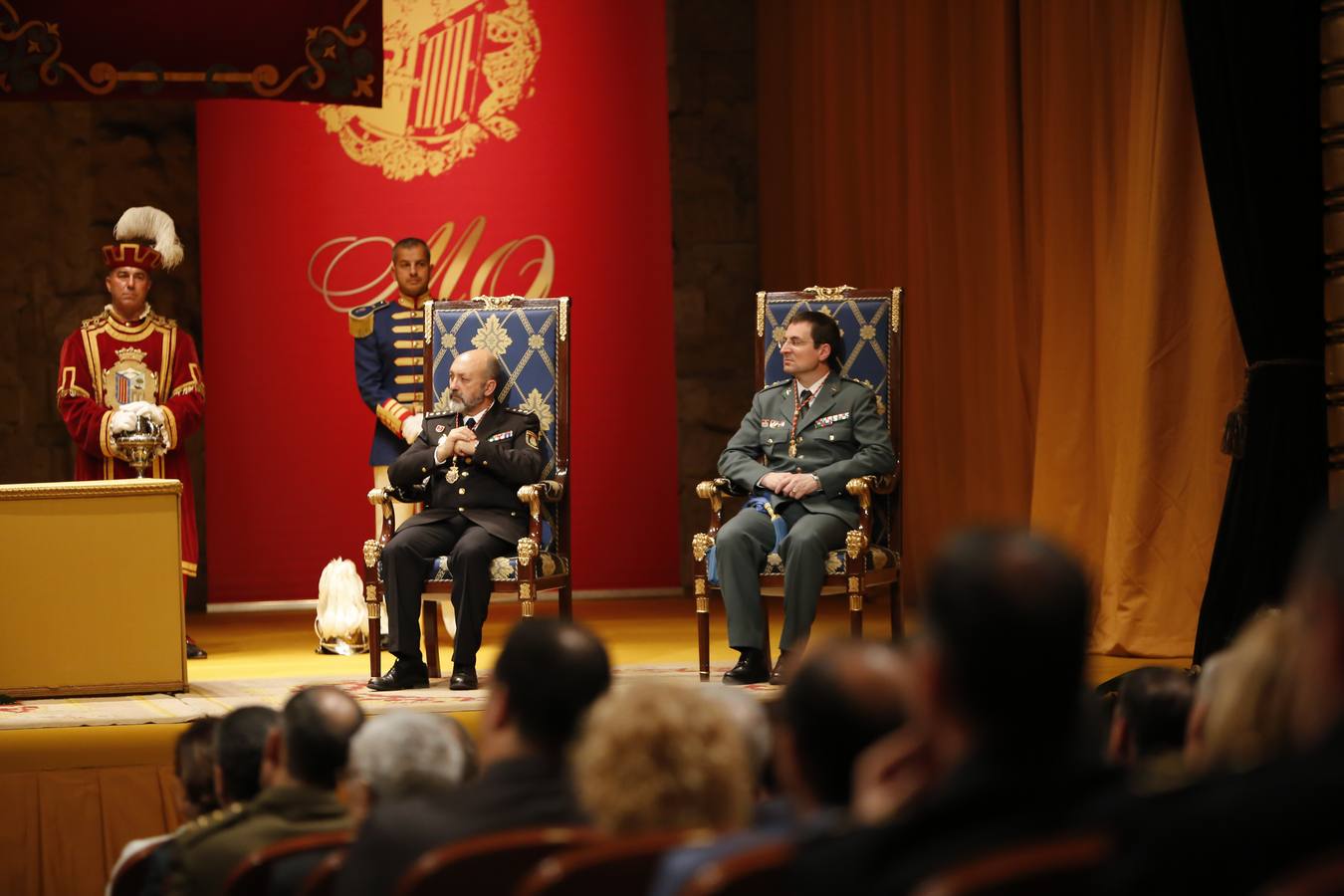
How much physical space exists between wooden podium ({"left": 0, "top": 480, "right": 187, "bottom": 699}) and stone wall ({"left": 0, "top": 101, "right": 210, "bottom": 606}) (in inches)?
134

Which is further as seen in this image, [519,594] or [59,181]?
[59,181]

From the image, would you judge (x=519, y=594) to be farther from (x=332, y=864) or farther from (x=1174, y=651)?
(x=332, y=864)

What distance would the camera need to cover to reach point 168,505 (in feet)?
17.1

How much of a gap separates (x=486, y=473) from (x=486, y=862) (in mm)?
3925

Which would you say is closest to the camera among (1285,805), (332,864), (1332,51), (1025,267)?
(1285,805)

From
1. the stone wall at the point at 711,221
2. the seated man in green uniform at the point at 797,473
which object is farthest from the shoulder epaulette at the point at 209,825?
the stone wall at the point at 711,221

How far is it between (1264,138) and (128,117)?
5.63m

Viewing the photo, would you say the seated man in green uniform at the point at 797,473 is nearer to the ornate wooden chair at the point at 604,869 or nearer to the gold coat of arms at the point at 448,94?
the gold coat of arms at the point at 448,94

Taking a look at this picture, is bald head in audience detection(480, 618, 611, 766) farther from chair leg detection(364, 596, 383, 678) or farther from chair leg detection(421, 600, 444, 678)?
chair leg detection(421, 600, 444, 678)

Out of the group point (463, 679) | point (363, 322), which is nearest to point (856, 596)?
point (463, 679)

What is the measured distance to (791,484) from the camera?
5176mm

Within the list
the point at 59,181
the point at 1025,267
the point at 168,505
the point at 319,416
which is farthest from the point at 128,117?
the point at 1025,267

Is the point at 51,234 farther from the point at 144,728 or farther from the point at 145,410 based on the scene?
the point at 144,728

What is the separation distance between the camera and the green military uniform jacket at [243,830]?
206 centimetres
